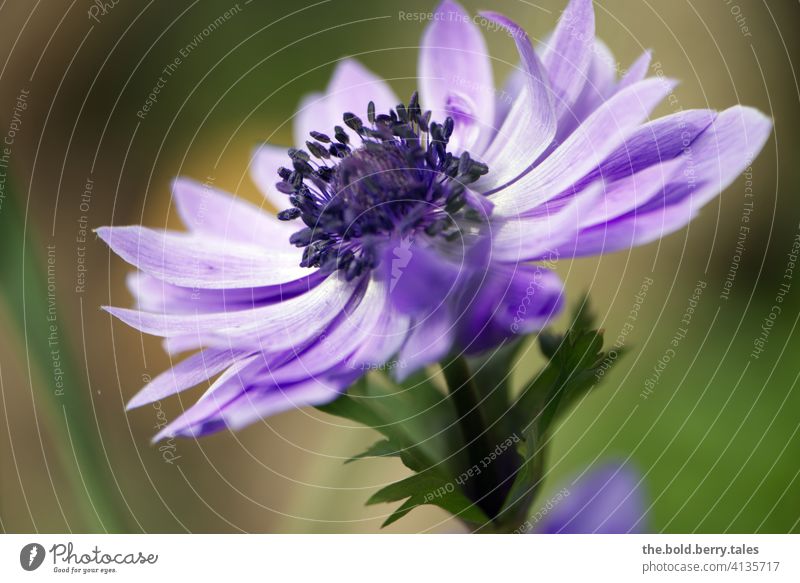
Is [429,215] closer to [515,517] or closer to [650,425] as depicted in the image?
[515,517]

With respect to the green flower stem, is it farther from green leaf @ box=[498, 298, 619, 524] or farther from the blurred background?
the blurred background

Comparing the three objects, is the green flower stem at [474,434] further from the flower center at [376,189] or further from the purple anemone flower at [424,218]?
the flower center at [376,189]

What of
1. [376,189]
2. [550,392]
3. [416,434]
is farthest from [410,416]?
[376,189]

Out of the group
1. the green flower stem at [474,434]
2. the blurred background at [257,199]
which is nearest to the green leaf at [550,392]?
the green flower stem at [474,434]

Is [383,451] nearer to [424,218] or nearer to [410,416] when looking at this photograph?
[410,416]

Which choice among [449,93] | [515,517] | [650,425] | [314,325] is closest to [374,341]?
[314,325]
